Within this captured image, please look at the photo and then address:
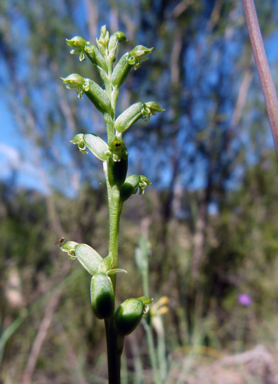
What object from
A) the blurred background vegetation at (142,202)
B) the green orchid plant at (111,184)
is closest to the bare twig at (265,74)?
the green orchid plant at (111,184)

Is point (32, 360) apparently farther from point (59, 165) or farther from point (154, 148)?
point (154, 148)

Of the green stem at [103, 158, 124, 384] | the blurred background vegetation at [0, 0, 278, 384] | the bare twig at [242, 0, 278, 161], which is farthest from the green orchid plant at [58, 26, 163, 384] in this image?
the blurred background vegetation at [0, 0, 278, 384]

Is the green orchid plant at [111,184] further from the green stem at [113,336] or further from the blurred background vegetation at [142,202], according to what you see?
the blurred background vegetation at [142,202]

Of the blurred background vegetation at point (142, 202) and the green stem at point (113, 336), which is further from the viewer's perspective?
the blurred background vegetation at point (142, 202)

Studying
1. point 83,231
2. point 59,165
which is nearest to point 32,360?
point 83,231

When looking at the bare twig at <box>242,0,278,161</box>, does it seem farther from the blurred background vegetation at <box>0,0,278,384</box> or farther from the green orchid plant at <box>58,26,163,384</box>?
the blurred background vegetation at <box>0,0,278,384</box>

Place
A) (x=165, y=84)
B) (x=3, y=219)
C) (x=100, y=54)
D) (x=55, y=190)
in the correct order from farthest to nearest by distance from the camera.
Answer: (x=3, y=219), (x=165, y=84), (x=55, y=190), (x=100, y=54)

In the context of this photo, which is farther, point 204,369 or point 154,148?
point 154,148
